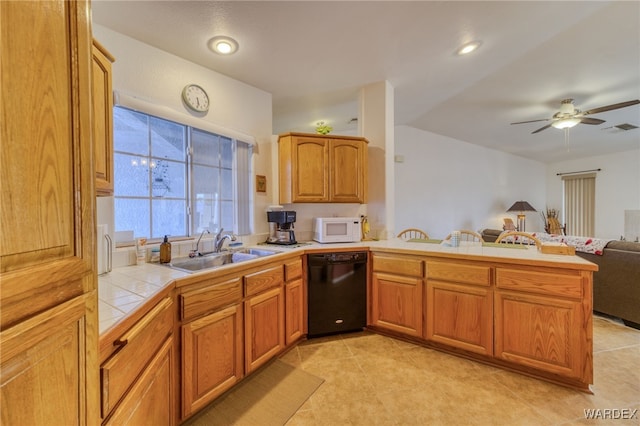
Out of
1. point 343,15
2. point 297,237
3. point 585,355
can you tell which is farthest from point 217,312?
point 585,355

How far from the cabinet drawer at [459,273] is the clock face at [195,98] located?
2399 millimetres

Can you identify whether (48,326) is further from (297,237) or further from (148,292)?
(297,237)

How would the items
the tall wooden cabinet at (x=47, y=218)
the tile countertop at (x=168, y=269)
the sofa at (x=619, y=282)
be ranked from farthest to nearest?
the sofa at (x=619, y=282), the tile countertop at (x=168, y=269), the tall wooden cabinet at (x=47, y=218)

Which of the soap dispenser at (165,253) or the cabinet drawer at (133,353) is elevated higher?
the soap dispenser at (165,253)

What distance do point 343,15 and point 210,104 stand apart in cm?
135

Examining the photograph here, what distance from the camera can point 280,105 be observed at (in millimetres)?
3254

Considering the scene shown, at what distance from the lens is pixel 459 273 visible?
205 cm

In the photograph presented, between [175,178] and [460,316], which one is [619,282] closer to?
[460,316]

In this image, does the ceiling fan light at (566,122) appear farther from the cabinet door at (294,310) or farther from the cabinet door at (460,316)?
the cabinet door at (294,310)

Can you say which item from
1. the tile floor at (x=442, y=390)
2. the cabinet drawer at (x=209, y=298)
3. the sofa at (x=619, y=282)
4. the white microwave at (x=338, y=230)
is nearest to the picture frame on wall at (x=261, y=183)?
the white microwave at (x=338, y=230)

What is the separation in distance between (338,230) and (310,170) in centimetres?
69

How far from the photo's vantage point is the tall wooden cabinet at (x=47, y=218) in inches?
16.3

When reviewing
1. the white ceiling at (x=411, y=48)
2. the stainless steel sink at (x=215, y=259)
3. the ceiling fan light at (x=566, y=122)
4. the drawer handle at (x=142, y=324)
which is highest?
the white ceiling at (x=411, y=48)

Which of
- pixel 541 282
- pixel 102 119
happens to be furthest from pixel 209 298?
pixel 541 282
